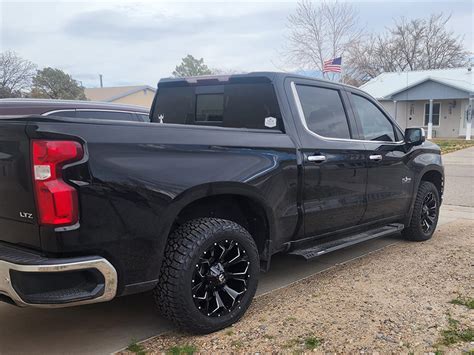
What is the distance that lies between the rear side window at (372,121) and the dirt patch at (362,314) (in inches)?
53.5

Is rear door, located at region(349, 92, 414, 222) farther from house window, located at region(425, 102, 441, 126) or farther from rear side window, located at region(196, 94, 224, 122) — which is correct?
house window, located at region(425, 102, 441, 126)

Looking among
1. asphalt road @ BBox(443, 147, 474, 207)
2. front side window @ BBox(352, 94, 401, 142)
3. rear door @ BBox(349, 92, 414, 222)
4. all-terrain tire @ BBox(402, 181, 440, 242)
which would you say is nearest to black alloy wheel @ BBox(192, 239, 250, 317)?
rear door @ BBox(349, 92, 414, 222)

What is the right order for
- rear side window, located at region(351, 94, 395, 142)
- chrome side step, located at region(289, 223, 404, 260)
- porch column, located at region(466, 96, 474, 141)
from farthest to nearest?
porch column, located at region(466, 96, 474, 141)
rear side window, located at region(351, 94, 395, 142)
chrome side step, located at region(289, 223, 404, 260)

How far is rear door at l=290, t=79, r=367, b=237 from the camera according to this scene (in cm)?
409

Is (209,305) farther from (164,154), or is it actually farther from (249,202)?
(164,154)

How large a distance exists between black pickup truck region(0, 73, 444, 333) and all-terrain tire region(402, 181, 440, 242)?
702 mm

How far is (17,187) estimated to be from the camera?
9.02 ft

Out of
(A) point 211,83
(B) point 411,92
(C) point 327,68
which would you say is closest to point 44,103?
(A) point 211,83

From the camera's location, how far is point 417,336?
3271 mm

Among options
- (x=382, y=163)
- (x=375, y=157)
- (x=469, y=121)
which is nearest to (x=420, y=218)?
(x=382, y=163)

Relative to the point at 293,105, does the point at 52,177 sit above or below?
below

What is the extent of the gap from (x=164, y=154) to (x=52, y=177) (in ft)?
2.34

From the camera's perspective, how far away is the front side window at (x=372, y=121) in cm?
Answer: 490

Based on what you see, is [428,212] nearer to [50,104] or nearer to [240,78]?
[240,78]
